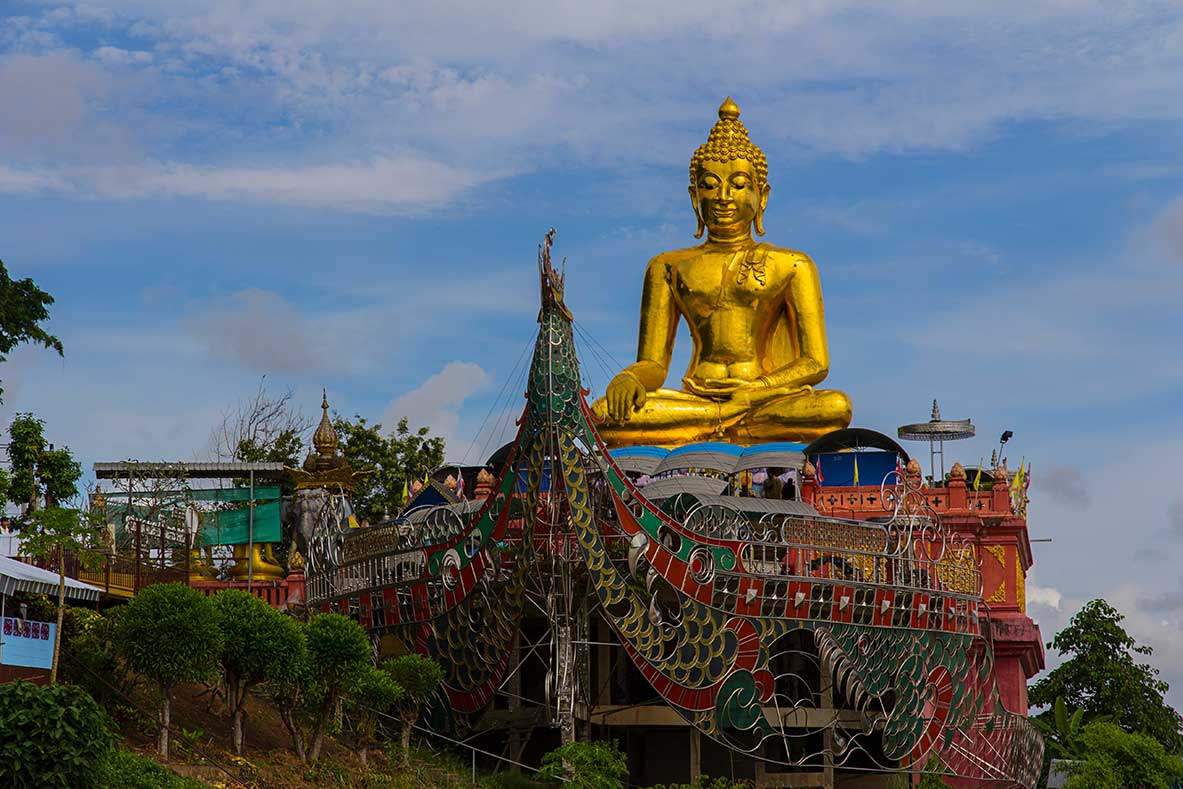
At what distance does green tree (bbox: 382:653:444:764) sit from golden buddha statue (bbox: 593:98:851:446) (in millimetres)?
9104

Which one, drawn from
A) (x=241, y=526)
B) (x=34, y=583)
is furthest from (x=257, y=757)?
(x=241, y=526)

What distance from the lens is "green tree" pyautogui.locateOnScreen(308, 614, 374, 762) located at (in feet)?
82.6

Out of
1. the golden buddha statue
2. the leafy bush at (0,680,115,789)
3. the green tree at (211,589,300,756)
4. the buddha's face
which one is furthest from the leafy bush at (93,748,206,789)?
the buddha's face

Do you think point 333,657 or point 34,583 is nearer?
point 34,583

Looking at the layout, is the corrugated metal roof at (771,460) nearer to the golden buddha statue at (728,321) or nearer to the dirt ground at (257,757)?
A: the golden buddha statue at (728,321)

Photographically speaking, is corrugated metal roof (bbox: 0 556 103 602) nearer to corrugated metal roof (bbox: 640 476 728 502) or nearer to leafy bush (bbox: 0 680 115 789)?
leafy bush (bbox: 0 680 115 789)

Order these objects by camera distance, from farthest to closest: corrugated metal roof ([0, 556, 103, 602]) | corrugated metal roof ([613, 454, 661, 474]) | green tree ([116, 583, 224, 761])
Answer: corrugated metal roof ([613, 454, 661, 474]), corrugated metal roof ([0, 556, 103, 602]), green tree ([116, 583, 224, 761])

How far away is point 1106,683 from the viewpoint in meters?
37.6

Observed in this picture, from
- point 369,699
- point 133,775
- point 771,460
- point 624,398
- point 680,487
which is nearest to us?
point 133,775

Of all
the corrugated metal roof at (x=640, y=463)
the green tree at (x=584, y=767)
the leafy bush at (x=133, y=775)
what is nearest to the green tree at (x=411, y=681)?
the green tree at (x=584, y=767)

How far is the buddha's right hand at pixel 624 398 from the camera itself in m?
34.9

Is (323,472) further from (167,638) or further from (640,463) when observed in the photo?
(167,638)

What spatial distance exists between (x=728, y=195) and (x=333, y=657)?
14895 millimetres

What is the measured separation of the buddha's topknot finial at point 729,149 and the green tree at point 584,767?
14.8 m
